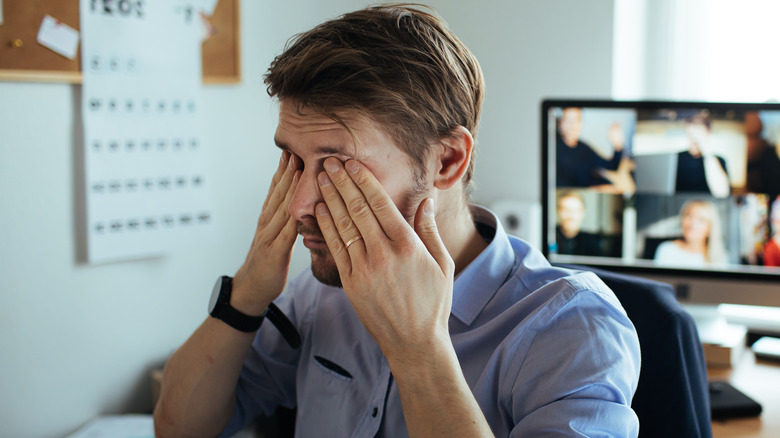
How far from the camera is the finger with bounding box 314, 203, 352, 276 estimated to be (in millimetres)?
978

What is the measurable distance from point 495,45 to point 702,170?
2.94 ft

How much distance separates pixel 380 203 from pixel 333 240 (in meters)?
0.09

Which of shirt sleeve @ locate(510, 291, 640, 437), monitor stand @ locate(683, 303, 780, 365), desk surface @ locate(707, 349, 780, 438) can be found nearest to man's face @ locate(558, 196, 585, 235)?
monitor stand @ locate(683, 303, 780, 365)

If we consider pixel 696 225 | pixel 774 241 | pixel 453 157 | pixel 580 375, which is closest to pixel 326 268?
pixel 453 157

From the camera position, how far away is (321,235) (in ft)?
3.48

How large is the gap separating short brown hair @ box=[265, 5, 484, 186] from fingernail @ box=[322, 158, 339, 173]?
0.06m

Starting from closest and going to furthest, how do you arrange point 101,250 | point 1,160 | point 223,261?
point 1,160 → point 101,250 → point 223,261

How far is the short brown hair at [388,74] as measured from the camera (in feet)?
3.27

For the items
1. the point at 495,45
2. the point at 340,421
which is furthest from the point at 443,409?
the point at 495,45

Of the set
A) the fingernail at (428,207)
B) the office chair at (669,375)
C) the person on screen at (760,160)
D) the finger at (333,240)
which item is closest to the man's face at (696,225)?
the person on screen at (760,160)

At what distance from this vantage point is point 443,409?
2.78 ft

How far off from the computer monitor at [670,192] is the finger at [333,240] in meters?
0.88

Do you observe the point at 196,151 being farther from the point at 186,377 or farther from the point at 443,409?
the point at 443,409

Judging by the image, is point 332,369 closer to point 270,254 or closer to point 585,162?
point 270,254
